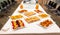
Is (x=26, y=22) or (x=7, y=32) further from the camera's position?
(x=26, y=22)

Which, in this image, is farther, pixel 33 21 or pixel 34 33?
pixel 33 21

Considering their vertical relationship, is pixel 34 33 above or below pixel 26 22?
below

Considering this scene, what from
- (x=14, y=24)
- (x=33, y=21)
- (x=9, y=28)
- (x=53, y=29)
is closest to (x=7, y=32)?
(x=9, y=28)

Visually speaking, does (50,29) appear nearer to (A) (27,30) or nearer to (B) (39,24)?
(B) (39,24)

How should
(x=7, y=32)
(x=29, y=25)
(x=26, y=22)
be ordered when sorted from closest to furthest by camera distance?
(x=7, y=32)
(x=29, y=25)
(x=26, y=22)

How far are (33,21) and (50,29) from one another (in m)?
0.37

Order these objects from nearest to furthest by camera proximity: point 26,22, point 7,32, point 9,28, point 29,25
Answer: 1. point 7,32
2. point 9,28
3. point 29,25
4. point 26,22

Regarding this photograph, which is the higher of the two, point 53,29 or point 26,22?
point 26,22

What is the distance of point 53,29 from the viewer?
4.83 feet

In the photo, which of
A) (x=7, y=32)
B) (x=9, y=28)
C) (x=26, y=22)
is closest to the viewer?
(x=7, y=32)

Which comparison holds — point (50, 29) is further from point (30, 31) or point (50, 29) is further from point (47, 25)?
point (30, 31)

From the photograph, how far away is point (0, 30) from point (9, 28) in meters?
0.13

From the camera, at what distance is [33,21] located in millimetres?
1740

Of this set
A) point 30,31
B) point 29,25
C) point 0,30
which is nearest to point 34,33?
point 30,31
